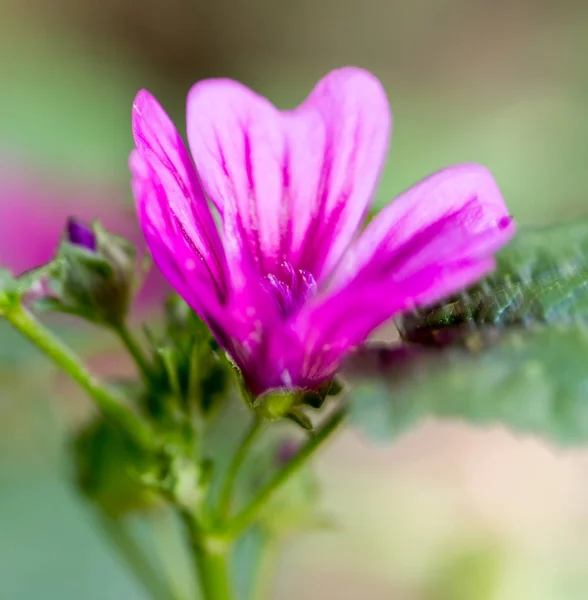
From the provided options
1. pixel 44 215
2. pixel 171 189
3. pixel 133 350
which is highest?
pixel 171 189

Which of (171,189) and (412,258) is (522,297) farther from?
(171,189)

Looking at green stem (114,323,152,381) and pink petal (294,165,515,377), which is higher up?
pink petal (294,165,515,377)

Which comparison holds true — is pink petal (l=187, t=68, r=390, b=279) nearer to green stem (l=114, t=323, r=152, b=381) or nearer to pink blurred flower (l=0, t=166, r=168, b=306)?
green stem (l=114, t=323, r=152, b=381)

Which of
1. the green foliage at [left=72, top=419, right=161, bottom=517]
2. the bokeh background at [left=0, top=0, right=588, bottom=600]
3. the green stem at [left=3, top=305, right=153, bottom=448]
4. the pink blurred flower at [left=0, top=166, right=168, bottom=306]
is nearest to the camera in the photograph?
the green stem at [left=3, top=305, right=153, bottom=448]

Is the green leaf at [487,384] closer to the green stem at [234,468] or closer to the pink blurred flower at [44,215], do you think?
the green stem at [234,468]

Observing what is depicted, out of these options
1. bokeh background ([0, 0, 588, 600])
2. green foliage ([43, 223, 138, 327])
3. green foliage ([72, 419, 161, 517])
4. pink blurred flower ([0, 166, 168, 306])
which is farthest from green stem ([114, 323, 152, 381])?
pink blurred flower ([0, 166, 168, 306])

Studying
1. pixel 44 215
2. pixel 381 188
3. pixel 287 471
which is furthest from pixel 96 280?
pixel 381 188
